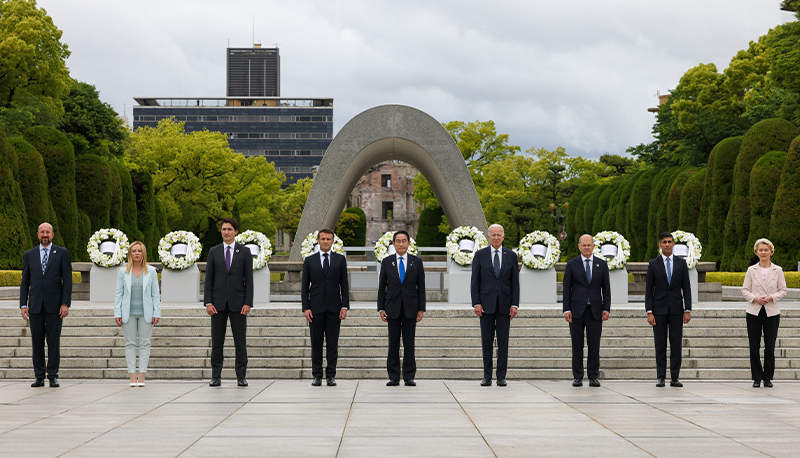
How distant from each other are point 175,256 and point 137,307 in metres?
5.86

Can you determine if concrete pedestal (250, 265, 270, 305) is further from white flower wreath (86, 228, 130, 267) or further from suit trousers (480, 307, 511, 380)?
suit trousers (480, 307, 511, 380)

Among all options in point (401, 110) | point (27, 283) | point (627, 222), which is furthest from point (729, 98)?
point (27, 283)

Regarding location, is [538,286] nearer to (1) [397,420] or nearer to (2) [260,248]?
(2) [260,248]

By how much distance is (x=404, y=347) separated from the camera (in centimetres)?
863

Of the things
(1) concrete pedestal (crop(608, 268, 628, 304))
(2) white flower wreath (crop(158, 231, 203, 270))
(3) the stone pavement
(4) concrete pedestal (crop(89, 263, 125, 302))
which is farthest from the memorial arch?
(3) the stone pavement

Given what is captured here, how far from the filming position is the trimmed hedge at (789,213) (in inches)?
821

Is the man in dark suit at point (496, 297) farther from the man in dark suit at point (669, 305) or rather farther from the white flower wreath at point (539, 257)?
the white flower wreath at point (539, 257)

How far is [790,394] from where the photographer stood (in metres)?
8.08

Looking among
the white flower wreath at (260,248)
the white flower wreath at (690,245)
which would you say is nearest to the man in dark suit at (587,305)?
the white flower wreath at (690,245)

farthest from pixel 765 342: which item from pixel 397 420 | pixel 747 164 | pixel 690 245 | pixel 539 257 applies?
pixel 747 164

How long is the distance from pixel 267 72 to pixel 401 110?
162 meters

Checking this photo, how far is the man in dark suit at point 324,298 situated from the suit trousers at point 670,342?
3.50 metres

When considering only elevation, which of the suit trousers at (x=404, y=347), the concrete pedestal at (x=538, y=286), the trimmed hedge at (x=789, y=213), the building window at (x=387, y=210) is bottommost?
the suit trousers at (x=404, y=347)

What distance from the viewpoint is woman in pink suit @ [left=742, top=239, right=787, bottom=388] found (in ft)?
28.4
